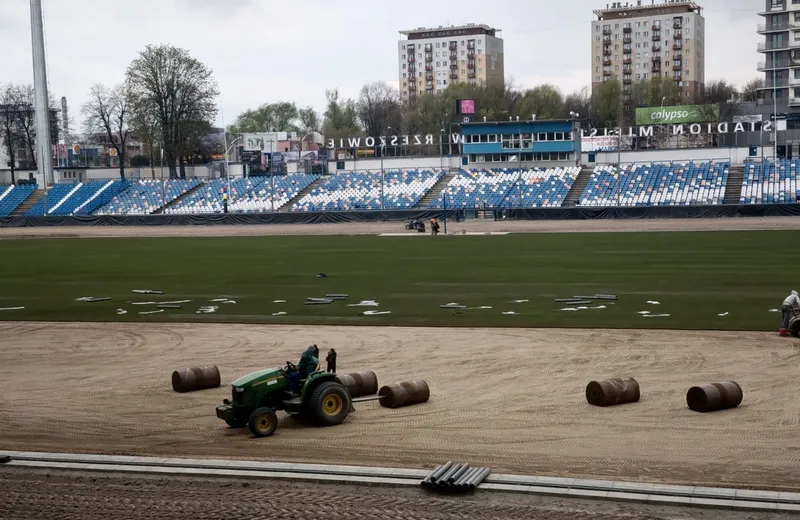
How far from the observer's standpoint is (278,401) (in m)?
16.7

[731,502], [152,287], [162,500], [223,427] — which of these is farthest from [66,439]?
[152,287]

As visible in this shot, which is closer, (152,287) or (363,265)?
(152,287)

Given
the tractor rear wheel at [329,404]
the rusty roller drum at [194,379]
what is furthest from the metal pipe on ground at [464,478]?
the rusty roller drum at [194,379]

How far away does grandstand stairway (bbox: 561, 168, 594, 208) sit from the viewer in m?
90.4

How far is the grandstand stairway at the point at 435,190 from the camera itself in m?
96.4

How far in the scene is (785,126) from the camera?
109 meters

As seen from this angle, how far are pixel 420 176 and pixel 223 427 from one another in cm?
8895

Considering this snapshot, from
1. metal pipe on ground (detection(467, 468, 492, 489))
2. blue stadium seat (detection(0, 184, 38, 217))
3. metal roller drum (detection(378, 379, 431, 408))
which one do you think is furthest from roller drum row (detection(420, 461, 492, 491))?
blue stadium seat (detection(0, 184, 38, 217))

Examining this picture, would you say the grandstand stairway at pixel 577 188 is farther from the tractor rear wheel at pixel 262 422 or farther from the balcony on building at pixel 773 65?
the tractor rear wheel at pixel 262 422

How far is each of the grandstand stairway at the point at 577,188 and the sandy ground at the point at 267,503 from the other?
75.7m

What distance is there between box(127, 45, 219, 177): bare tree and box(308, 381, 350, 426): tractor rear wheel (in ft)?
348

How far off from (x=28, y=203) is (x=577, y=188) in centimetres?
6338

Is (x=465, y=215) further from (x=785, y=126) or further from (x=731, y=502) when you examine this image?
(x=731, y=502)

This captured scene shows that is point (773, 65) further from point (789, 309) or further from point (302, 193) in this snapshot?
point (789, 309)
